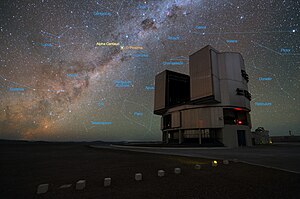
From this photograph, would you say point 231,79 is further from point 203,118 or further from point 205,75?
point 203,118

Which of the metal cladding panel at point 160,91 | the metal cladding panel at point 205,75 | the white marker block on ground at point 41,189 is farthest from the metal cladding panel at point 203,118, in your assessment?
the white marker block on ground at point 41,189

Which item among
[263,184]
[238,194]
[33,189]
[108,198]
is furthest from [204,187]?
[33,189]

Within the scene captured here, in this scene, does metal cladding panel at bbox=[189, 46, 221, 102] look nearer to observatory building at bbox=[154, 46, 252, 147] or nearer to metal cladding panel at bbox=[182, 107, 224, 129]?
observatory building at bbox=[154, 46, 252, 147]

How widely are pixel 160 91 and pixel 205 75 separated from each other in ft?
51.7

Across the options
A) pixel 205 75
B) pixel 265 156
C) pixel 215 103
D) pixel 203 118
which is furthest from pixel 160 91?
pixel 265 156

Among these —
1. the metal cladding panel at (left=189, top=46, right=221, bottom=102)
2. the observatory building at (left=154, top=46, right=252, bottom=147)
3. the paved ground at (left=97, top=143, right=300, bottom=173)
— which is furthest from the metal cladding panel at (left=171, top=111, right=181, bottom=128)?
the paved ground at (left=97, top=143, right=300, bottom=173)

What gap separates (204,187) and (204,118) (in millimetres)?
28871

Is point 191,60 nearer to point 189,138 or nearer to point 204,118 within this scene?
point 204,118

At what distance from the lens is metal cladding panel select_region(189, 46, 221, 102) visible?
1205 inches

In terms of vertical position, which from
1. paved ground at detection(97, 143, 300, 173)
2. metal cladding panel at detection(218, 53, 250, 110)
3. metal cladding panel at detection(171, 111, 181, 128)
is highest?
metal cladding panel at detection(218, 53, 250, 110)

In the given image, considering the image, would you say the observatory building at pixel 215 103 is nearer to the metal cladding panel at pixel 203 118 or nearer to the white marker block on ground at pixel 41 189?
the metal cladding panel at pixel 203 118

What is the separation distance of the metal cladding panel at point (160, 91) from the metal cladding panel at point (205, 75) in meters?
10.8

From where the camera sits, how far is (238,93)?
107 ft

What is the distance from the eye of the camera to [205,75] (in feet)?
104
